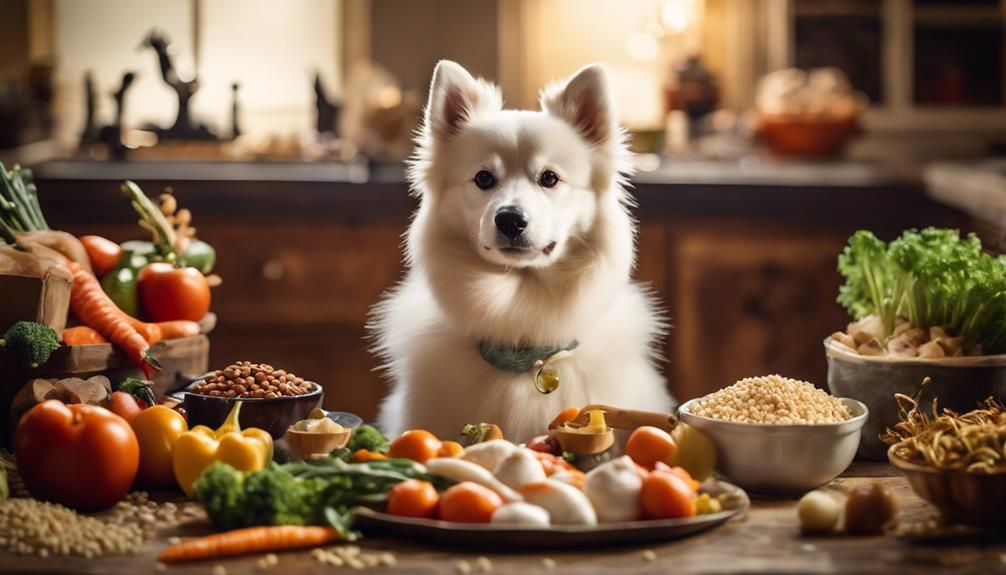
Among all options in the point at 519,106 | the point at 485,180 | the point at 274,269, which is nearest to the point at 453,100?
the point at 485,180

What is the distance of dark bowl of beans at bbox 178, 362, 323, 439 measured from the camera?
159 centimetres

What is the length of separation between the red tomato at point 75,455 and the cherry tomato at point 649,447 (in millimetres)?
657

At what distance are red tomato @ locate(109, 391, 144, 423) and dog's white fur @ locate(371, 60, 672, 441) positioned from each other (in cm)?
44

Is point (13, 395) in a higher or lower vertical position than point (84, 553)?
higher

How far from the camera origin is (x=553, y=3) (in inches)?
176

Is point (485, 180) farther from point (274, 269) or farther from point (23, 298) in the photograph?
point (274, 269)

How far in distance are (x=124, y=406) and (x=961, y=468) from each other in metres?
1.12

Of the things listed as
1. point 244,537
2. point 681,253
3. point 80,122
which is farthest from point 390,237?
point 244,537

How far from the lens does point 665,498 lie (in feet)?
4.26

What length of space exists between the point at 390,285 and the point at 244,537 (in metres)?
2.43

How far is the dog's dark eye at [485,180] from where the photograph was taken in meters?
1.79

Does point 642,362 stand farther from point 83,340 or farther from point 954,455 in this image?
point 83,340

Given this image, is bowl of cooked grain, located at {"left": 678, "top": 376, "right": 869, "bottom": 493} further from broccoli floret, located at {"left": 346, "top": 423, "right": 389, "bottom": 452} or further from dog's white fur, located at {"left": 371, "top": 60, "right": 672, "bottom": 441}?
broccoli floret, located at {"left": 346, "top": 423, "right": 389, "bottom": 452}

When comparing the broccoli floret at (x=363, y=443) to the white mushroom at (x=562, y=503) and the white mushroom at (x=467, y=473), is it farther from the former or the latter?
the white mushroom at (x=562, y=503)
